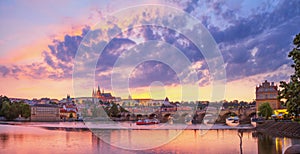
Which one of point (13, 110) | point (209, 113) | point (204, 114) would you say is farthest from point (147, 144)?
point (13, 110)

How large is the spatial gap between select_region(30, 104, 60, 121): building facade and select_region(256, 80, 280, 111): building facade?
58.1 m

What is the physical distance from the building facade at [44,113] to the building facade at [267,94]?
5808 cm

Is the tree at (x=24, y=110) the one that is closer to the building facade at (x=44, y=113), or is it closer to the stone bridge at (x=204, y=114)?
the building facade at (x=44, y=113)

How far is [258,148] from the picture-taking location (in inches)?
934

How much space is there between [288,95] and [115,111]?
296ft

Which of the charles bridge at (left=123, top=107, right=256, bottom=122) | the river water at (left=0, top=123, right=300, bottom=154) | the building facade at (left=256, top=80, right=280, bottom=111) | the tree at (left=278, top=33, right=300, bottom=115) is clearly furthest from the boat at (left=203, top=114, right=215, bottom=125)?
the tree at (left=278, top=33, right=300, bottom=115)

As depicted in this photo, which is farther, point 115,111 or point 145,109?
point 145,109

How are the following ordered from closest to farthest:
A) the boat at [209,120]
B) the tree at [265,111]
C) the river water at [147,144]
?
the river water at [147,144]
the tree at [265,111]
the boat at [209,120]

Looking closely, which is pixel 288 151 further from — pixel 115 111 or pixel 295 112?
pixel 115 111

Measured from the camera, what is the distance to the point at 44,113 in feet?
335

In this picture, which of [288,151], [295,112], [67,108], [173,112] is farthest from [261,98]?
[67,108]

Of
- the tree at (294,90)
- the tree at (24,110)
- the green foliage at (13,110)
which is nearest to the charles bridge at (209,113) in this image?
the tree at (24,110)

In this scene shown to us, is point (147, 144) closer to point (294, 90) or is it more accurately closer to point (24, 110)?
point (294, 90)

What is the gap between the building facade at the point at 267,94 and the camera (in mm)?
67125
